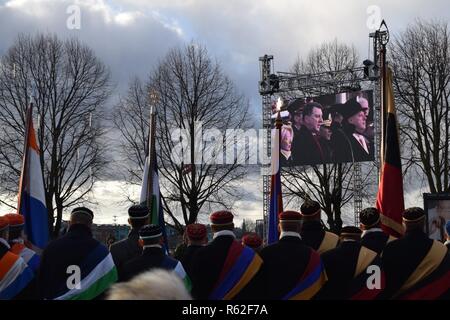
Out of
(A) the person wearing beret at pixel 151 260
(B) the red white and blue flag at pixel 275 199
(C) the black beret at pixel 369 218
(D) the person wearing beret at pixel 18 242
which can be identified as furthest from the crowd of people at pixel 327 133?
(A) the person wearing beret at pixel 151 260

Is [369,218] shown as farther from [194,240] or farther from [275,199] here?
[275,199]

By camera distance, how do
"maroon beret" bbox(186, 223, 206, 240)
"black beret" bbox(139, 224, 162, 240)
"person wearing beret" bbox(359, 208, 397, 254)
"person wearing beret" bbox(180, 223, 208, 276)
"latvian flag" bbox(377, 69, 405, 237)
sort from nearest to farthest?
1. "black beret" bbox(139, 224, 162, 240)
2. "person wearing beret" bbox(359, 208, 397, 254)
3. "person wearing beret" bbox(180, 223, 208, 276)
4. "maroon beret" bbox(186, 223, 206, 240)
5. "latvian flag" bbox(377, 69, 405, 237)

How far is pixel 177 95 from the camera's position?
94.3ft

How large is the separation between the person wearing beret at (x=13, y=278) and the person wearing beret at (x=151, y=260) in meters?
0.81

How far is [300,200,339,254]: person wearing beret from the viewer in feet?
21.7

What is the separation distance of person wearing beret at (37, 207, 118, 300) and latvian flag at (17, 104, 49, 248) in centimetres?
418

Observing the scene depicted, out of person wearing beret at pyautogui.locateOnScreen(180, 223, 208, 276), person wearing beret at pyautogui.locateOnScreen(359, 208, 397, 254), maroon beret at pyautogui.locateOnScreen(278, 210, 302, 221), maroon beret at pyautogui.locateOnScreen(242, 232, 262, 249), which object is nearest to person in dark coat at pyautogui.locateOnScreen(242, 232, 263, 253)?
maroon beret at pyautogui.locateOnScreen(242, 232, 262, 249)

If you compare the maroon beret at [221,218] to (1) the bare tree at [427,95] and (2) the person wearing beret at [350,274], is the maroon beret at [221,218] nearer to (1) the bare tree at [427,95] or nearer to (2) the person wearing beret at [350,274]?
(2) the person wearing beret at [350,274]

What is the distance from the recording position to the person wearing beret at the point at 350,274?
5.44m

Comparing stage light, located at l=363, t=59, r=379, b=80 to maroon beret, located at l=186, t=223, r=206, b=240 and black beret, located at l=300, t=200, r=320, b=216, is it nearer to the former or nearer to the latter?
black beret, located at l=300, t=200, r=320, b=216

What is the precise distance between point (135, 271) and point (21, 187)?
17.5ft

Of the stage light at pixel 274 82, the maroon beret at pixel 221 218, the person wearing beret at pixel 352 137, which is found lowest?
the maroon beret at pixel 221 218
